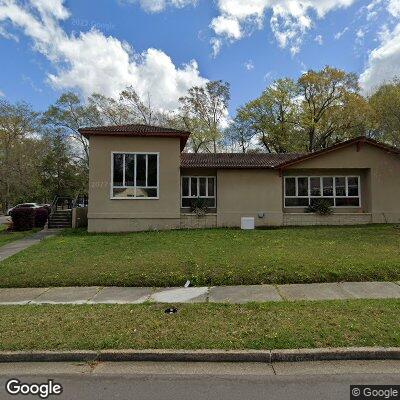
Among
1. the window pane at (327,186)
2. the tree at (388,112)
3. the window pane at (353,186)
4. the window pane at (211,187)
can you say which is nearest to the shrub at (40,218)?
the window pane at (211,187)

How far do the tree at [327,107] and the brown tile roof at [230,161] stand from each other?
1878 centimetres

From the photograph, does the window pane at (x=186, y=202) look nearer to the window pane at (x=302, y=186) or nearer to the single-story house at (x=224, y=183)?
the single-story house at (x=224, y=183)

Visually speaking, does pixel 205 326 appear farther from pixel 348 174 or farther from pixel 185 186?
pixel 348 174

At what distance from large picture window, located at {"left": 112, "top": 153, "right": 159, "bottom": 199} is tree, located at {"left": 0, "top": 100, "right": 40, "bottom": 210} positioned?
27.4 meters

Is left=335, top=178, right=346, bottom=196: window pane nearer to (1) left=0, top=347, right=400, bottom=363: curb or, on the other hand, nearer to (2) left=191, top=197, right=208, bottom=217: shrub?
(2) left=191, top=197, right=208, bottom=217: shrub

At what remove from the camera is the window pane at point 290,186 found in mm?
18453

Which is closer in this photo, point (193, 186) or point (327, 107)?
point (193, 186)

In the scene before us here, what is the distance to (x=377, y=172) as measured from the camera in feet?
56.8

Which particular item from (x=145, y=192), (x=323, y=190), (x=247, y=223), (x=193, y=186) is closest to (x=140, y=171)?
(x=145, y=192)

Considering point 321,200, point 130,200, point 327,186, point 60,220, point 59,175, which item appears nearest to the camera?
point 130,200

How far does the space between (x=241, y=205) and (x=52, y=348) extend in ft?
45.5

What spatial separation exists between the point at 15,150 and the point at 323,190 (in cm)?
3935

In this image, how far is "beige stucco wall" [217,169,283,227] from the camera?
1730cm

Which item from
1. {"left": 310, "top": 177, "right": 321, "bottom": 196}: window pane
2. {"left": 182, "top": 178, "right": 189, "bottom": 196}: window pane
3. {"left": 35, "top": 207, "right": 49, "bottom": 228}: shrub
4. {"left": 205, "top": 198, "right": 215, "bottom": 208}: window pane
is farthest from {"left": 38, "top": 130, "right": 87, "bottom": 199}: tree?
{"left": 310, "top": 177, "right": 321, "bottom": 196}: window pane
